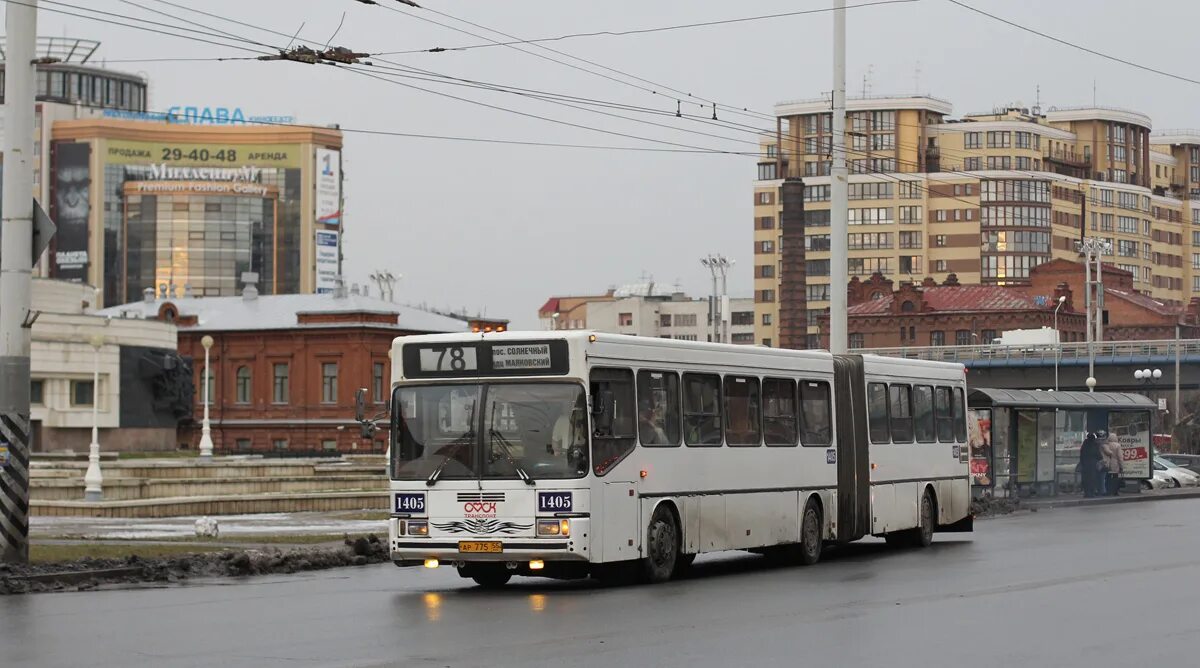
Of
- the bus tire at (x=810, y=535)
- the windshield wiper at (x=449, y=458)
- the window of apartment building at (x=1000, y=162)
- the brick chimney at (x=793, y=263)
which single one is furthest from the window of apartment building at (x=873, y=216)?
the windshield wiper at (x=449, y=458)

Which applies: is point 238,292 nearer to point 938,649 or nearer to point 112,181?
point 112,181

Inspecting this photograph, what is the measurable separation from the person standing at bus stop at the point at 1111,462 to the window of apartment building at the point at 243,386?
196 feet

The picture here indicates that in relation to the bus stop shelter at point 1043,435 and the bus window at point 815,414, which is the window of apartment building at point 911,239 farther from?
the bus window at point 815,414

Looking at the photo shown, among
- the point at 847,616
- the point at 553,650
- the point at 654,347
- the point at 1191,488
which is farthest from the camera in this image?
the point at 1191,488

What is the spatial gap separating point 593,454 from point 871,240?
6247 inches

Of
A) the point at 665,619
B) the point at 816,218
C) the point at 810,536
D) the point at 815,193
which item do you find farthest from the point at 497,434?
the point at 815,193

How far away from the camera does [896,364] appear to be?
2755 centimetres

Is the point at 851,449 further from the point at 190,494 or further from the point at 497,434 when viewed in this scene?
the point at 190,494

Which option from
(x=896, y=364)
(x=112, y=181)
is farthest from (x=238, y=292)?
(x=896, y=364)

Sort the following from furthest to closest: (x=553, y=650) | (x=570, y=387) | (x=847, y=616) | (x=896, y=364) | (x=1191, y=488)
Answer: (x=1191, y=488) → (x=896, y=364) → (x=570, y=387) → (x=847, y=616) → (x=553, y=650)

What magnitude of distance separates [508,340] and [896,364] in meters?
9.47

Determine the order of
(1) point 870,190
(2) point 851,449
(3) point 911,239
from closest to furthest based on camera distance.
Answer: (2) point 851,449, (3) point 911,239, (1) point 870,190

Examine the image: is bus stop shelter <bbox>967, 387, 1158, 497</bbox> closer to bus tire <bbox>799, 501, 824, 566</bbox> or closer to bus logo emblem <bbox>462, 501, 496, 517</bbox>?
bus tire <bbox>799, 501, 824, 566</bbox>

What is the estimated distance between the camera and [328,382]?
9681 centimetres
